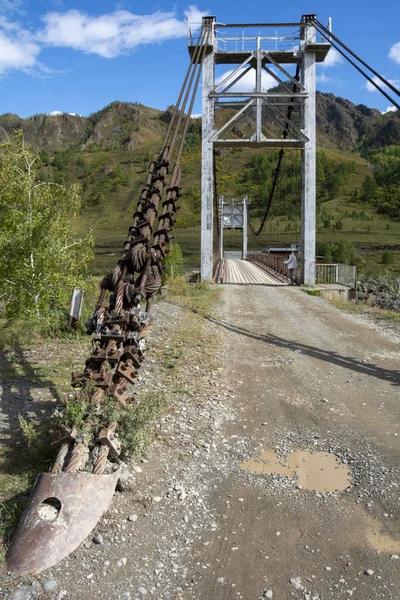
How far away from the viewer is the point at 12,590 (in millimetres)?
2684

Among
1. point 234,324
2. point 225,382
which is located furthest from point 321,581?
point 234,324

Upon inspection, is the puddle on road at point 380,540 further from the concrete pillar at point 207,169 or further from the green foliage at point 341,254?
the green foliage at point 341,254

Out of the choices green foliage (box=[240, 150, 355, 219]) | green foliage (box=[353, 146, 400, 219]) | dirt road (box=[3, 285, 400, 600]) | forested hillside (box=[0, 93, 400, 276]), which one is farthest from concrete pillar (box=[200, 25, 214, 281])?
green foliage (box=[353, 146, 400, 219])

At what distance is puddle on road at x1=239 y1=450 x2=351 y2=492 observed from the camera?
13.1 feet

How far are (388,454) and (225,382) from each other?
2.52 meters

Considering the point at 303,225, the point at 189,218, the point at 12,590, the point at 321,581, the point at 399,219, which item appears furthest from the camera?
the point at 189,218

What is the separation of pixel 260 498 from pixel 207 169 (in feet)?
51.6

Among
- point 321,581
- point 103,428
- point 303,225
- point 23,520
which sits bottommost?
point 321,581

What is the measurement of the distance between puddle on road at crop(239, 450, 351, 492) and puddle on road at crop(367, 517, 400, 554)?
538 millimetres

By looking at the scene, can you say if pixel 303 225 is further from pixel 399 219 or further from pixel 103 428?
pixel 399 219

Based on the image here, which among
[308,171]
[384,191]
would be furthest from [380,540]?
[384,191]

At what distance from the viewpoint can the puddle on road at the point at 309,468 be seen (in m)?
4.00

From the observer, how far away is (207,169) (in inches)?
715

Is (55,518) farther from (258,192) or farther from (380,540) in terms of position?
(258,192)
